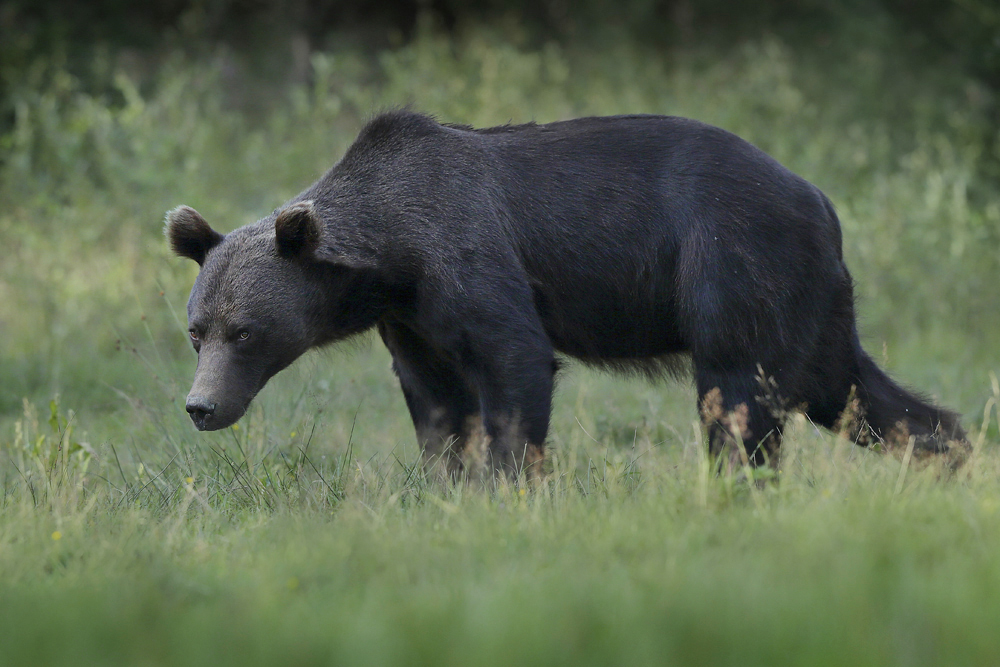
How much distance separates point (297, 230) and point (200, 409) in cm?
93

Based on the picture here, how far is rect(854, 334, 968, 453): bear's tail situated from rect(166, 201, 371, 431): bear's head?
262cm

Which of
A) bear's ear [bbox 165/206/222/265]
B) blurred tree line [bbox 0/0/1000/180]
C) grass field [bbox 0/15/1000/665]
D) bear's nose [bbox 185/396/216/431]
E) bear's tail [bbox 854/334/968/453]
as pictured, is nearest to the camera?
grass field [bbox 0/15/1000/665]

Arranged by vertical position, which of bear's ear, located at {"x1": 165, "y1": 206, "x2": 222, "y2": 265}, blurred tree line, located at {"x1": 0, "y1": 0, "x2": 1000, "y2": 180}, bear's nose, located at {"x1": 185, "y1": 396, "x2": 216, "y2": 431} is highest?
blurred tree line, located at {"x1": 0, "y1": 0, "x2": 1000, "y2": 180}

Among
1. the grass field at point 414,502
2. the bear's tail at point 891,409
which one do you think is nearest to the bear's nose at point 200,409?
the grass field at point 414,502

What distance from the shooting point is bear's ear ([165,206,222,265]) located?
5.13m

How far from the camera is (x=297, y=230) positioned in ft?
16.0

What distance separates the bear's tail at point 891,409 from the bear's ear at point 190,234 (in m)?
3.27

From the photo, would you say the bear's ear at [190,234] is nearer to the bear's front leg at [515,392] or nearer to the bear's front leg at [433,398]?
the bear's front leg at [433,398]

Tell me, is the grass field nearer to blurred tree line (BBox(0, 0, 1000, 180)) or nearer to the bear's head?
the bear's head

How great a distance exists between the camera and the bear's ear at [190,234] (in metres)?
5.13

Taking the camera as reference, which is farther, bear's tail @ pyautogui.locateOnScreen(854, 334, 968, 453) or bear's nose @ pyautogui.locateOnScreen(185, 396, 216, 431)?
bear's tail @ pyautogui.locateOnScreen(854, 334, 968, 453)

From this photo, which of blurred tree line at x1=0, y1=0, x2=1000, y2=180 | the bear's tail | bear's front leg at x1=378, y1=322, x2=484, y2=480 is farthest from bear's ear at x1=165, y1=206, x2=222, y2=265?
blurred tree line at x1=0, y1=0, x2=1000, y2=180

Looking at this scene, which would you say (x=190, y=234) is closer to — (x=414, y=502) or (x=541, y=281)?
(x=541, y=281)

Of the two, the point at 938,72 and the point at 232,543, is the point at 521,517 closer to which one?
the point at 232,543
